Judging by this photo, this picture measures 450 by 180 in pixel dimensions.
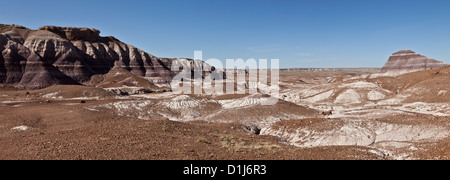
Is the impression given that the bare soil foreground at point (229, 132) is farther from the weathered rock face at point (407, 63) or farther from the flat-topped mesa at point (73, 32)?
the flat-topped mesa at point (73, 32)

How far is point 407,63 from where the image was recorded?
355 ft

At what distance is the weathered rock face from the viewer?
10319 centimetres

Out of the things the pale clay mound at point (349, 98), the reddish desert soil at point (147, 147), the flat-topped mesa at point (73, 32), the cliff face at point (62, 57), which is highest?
the flat-topped mesa at point (73, 32)

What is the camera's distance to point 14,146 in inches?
453

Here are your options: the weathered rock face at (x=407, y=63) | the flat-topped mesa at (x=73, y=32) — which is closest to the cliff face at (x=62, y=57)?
the flat-topped mesa at (x=73, y=32)

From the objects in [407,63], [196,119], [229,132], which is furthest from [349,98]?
[407,63]

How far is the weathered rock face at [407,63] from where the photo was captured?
103 m

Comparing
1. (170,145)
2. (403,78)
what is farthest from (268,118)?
(403,78)

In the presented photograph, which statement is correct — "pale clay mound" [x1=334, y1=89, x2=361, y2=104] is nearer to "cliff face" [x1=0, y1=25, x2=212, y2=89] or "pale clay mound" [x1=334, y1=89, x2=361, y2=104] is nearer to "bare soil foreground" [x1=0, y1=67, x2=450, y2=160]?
"bare soil foreground" [x1=0, y1=67, x2=450, y2=160]

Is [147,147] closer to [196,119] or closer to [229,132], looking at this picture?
[229,132]

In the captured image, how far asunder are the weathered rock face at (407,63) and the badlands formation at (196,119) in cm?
6151

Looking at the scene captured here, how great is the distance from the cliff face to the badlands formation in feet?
Result: 1.26

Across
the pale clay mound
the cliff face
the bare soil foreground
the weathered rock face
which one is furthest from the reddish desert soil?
the weathered rock face
